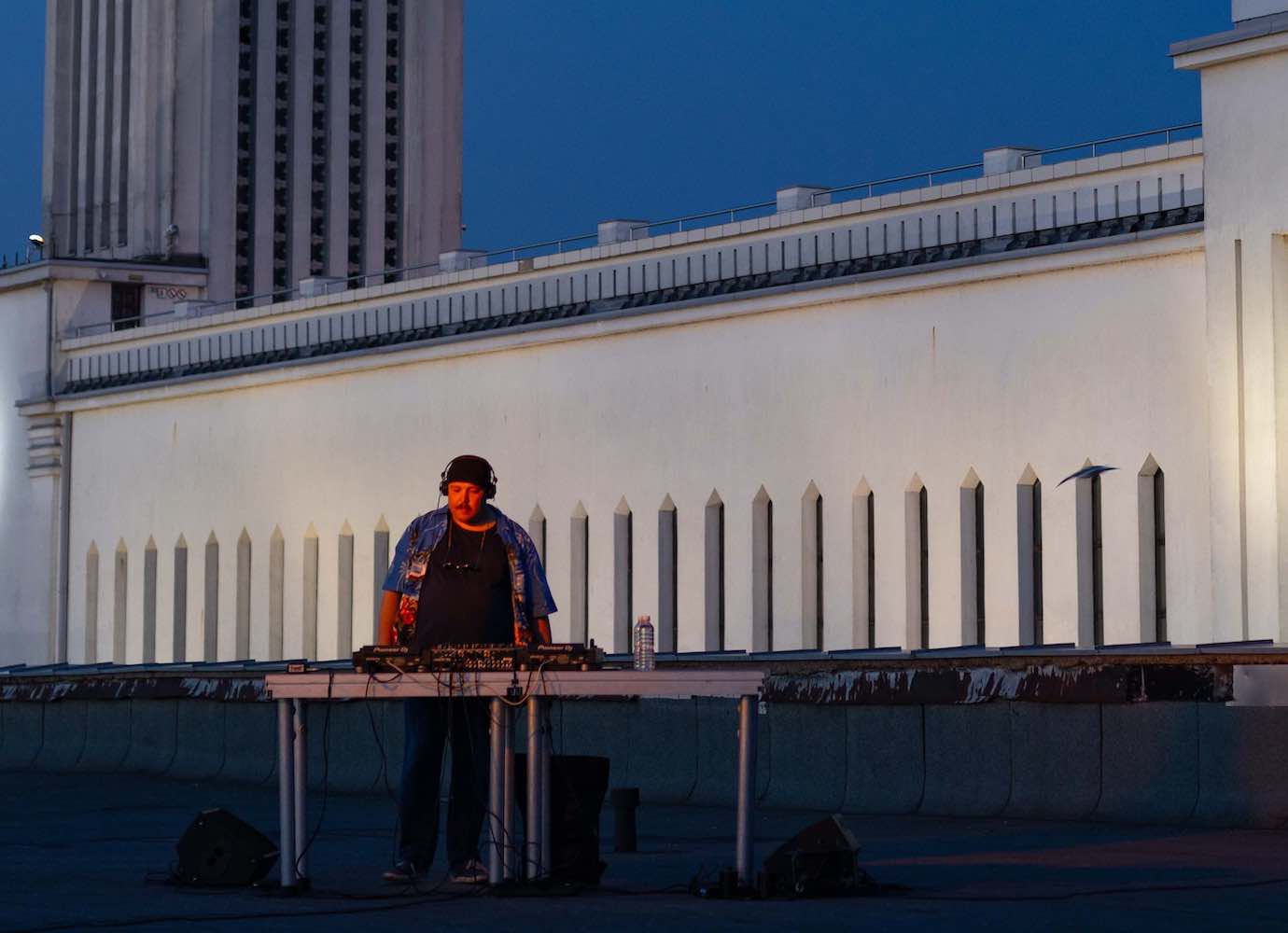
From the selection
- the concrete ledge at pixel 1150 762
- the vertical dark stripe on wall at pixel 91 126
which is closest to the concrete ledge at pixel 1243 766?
the concrete ledge at pixel 1150 762

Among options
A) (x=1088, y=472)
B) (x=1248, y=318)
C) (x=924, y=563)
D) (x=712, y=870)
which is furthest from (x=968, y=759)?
(x=924, y=563)

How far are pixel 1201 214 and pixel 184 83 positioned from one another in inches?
2635

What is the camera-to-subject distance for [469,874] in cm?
1132

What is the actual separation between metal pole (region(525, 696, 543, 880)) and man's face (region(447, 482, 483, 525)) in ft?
3.50

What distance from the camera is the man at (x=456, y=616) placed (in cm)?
1154

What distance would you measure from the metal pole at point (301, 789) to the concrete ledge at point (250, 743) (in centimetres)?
1153

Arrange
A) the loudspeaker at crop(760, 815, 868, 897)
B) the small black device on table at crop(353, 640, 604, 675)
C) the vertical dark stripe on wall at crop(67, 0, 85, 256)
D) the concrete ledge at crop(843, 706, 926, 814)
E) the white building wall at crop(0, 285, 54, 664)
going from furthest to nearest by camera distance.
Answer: the vertical dark stripe on wall at crop(67, 0, 85, 256) → the white building wall at crop(0, 285, 54, 664) → the concrete ledge at crop(843, 706, 926, 814) → the small black device on table at crop(353, 640, 604, 675) → the loudspeaker at crop(760, 815, 868, 897)

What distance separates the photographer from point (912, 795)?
678 inches

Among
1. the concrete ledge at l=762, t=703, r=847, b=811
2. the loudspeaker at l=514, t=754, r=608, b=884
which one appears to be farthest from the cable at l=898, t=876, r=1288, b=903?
the concrete ledge at l=762, t=703, r=847, b=811

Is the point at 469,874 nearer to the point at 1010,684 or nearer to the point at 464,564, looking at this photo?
the point at 464,564

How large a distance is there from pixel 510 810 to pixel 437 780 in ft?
1.75

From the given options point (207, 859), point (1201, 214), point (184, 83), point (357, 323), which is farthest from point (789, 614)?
point (184, 83)

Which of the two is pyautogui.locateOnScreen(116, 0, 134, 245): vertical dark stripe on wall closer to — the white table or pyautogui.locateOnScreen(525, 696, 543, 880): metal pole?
the white table

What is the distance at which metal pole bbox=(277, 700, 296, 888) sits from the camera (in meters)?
11.0
